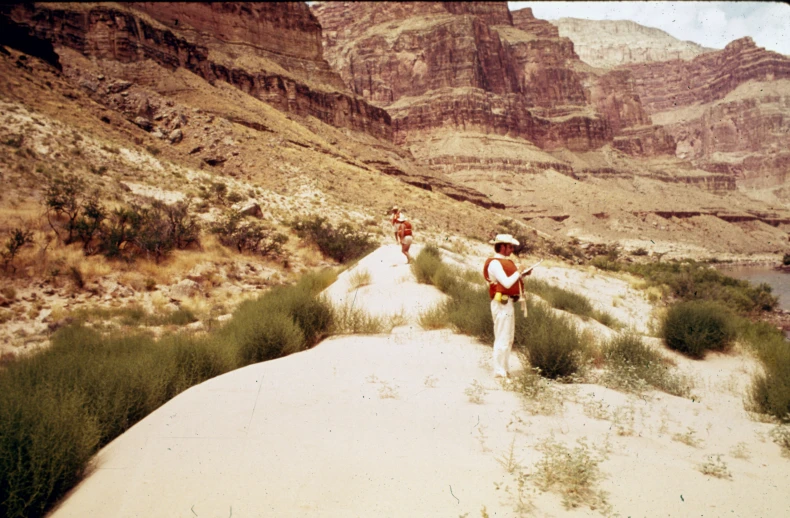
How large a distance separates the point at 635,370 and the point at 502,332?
7.12 ft

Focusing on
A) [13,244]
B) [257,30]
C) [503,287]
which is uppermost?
[257,30]

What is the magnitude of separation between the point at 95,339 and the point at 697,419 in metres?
8.27

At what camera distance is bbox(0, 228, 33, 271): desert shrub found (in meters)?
12.2

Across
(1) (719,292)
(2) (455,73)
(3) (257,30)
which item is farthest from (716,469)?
(2) (455,73)

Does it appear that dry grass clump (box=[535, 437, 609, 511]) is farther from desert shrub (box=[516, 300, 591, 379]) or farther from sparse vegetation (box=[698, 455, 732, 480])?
desert shrub (box=[516, 300, 591, 379])

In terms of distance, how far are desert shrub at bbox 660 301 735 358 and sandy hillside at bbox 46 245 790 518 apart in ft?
11.2

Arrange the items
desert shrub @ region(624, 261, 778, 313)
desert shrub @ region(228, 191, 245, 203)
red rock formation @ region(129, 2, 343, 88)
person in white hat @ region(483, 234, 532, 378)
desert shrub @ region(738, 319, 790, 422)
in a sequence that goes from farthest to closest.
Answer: red rock formation @ region(129, 2, 343, 88) → desert shrub @ region(228, 191, 245, 203) → desert shrub @ region(624, 261, 778, 313) → person in white hat @ region(483, 234, 532, 378) → desert shrub @ region(738, 319, 790, 422)

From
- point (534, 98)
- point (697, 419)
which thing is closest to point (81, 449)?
point (697, 419)

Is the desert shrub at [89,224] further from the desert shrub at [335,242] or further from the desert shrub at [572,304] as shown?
the desert shrub at [572,304]

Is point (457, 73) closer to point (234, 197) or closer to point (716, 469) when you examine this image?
point (234, 197)

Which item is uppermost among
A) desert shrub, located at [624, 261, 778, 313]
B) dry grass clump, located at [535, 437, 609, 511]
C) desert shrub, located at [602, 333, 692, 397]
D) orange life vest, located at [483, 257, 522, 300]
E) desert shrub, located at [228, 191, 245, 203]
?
desert shrub, located at [228, 191, 245, 203]

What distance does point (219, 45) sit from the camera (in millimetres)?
60156

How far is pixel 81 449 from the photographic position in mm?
3746

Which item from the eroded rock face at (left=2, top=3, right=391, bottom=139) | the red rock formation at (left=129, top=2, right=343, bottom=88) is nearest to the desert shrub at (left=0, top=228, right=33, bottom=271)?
the eroded rock face at (left=2, top=3, right=391, bottom=139)
